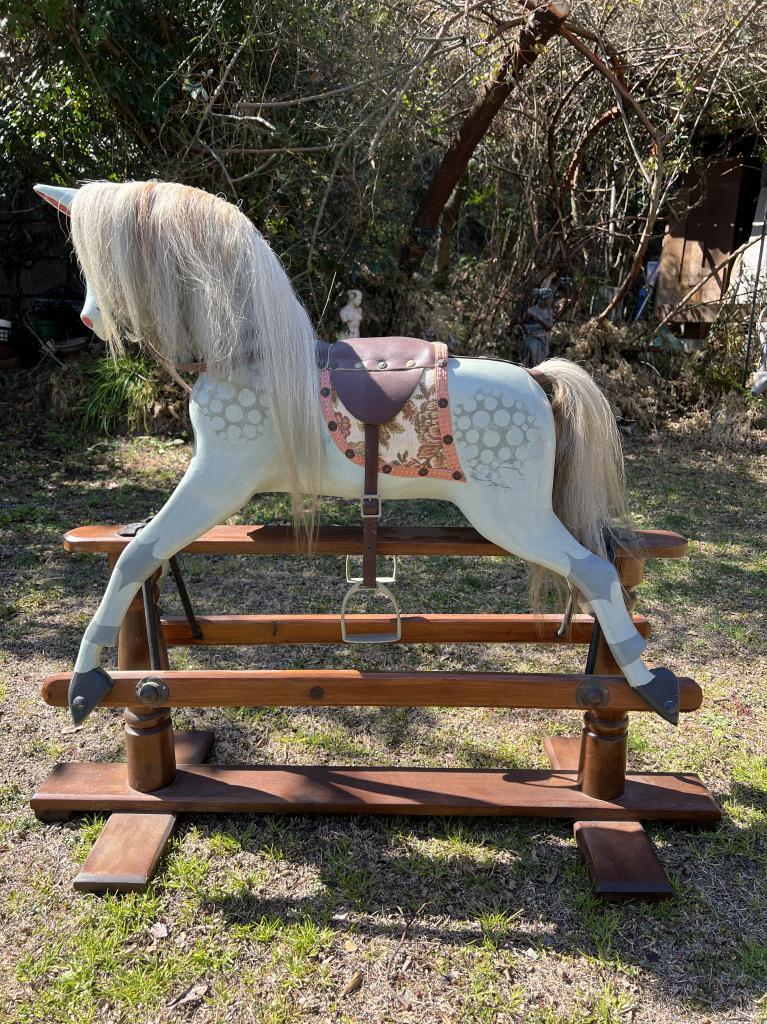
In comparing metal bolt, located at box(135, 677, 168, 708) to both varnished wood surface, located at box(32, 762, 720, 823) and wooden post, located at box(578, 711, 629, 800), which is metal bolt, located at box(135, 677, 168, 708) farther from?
wooden post, located at box(578, 711, 629, 800)

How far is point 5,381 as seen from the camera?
6336mm

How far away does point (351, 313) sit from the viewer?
5.71 meters

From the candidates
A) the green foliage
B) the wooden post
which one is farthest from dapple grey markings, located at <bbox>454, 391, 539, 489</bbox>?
the green foliage

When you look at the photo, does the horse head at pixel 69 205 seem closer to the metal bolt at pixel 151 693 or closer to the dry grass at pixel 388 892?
the metal bolt at pixel 151 693

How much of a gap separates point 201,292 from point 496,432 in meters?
0.76

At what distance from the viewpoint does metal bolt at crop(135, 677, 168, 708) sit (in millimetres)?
1972

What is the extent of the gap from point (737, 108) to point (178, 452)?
5.48m

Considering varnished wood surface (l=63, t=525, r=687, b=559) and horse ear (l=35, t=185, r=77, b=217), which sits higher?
horse ear (l=35, t=185, r=77, b=217)

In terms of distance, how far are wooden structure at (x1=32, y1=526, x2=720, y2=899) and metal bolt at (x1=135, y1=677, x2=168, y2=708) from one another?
1cm

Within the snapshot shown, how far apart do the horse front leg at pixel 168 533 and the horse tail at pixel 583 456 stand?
79cm

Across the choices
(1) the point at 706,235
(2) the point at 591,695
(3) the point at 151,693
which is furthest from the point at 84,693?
(1) the point at 706,235

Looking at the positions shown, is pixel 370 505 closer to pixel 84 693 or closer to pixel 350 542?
pixel 350 542

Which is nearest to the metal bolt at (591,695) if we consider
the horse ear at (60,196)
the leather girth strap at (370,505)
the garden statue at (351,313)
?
the leather girth strap at (370,505)

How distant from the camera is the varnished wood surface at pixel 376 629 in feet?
7.58
